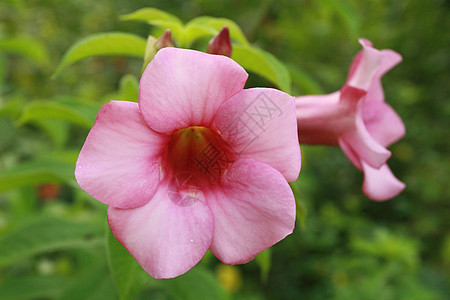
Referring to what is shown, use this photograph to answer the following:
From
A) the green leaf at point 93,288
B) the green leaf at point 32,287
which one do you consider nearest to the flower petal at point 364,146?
the green leaf at point 93,288

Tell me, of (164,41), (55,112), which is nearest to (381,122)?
(164,41)

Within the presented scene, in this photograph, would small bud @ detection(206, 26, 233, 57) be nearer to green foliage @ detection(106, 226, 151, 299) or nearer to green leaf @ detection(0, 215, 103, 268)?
green foliage @ detection(106, 226, 151, 299)

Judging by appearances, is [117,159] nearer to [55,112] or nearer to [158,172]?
[158,172]

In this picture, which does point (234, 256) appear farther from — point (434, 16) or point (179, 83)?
point (434, 16)

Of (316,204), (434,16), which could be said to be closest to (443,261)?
(316,204)

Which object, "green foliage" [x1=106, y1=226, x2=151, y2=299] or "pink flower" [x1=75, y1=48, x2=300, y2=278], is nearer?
"pink flower" [x1=75, y1=48, x2=300, y2=278]

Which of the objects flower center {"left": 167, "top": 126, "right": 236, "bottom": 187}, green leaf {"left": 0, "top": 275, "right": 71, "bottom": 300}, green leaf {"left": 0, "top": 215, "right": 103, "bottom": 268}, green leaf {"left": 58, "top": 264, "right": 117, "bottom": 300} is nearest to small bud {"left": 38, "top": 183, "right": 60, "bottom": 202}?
green leaf {"left": 0, "top": 275, "right": 71, "bottom": 300}
